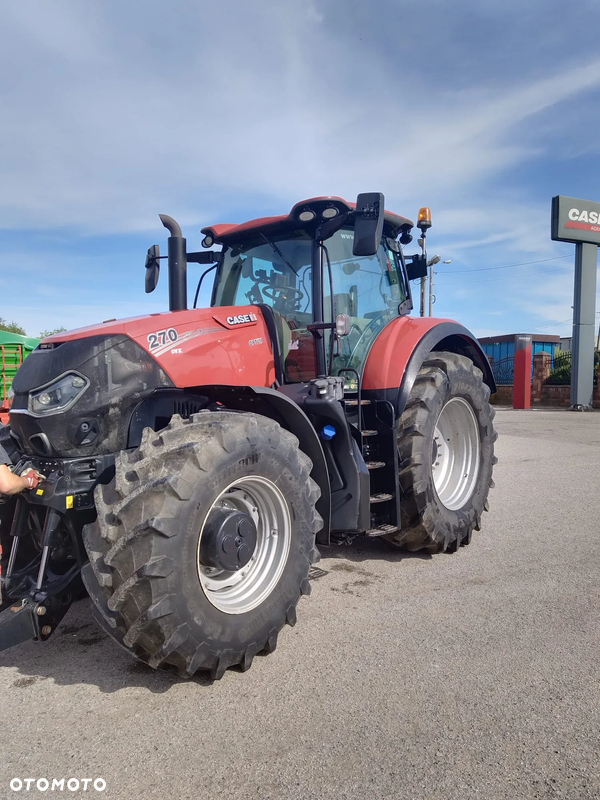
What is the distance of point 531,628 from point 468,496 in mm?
1750

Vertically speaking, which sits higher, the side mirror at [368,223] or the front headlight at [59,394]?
the side mirror at [368,223]

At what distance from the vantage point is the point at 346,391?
167 inches

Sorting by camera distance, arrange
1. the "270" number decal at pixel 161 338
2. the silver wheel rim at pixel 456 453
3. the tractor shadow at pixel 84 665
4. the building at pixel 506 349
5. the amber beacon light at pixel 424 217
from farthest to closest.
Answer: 1. the building at pixel 506 349
2. the amber beacon light at pixel 424 217
3. the silver wheel rim at pixel 456 453
4. the "270" number decal at pixel 161 338
5. the tractor shadow at pixel 84 665

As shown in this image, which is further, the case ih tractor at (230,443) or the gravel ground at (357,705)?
the case ih tractor at (230,443)

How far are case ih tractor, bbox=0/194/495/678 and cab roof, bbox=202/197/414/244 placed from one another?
12 mm

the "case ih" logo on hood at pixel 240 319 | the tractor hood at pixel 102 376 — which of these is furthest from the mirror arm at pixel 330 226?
the tractor hood at pixel 102 376

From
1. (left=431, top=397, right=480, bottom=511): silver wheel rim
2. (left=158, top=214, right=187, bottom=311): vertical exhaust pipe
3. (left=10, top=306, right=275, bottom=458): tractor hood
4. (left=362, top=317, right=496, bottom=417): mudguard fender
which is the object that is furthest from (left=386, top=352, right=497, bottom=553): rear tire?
(left=158, top=214, right=187, bottom=311): vertical exhaust pipe

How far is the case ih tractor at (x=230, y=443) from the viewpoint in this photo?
8.32 feet

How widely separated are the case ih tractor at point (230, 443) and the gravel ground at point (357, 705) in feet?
0.92

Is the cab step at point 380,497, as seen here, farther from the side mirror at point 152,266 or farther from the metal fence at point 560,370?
the metal fence at point 560,370

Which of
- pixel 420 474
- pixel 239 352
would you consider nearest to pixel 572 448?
pixel 420 474

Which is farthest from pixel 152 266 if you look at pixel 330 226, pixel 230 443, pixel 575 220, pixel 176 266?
pixel 575 220

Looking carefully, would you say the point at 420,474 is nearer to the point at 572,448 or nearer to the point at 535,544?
the point at 535,544

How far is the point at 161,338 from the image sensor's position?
10.6 feet
